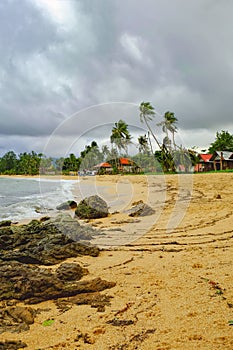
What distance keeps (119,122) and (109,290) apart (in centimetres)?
693

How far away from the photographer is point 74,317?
3.58 meters

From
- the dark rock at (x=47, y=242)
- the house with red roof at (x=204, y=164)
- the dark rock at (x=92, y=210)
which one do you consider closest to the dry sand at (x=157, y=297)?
the dark rock at (x=47, y=242)

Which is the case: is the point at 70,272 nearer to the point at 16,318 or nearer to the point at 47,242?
the point at 16,318

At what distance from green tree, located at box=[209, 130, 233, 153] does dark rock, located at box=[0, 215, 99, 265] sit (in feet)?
172

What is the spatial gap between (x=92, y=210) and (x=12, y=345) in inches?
337

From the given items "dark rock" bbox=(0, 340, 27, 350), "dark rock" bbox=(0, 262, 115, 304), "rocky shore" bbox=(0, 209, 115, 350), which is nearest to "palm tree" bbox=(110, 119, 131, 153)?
"rocky shore" bbox=(0, 209, 115, 350)

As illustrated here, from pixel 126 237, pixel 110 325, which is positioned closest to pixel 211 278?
pixel 110 325

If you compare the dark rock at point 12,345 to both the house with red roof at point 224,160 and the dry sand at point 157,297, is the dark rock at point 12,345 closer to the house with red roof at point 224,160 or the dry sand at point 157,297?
the dry sand at point 157,297

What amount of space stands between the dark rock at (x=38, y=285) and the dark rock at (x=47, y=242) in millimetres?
1113

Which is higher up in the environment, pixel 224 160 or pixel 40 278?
pixel 224 160

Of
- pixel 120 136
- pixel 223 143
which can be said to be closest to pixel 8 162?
pixel 223 143

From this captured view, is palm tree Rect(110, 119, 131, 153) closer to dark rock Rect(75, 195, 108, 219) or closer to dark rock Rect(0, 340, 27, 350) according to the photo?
dark rock Rect(75, 195, 108, 219)

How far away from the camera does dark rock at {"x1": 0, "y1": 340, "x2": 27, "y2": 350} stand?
3.00 meters

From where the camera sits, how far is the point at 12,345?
3033mm
